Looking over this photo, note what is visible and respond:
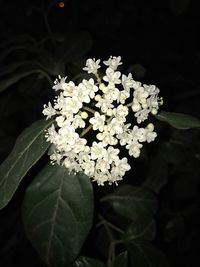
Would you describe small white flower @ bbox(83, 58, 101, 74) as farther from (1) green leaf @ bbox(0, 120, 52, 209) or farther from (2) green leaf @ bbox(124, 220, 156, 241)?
(2) green leaf @ bbox(124, 220, 156, 241)

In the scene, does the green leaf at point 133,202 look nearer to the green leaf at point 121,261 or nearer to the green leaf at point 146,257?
the green leaf at point 146,257

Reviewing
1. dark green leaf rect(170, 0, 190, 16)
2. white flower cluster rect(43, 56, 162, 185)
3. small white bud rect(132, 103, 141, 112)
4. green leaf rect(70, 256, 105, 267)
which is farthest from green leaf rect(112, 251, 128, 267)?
dark green leaf rect(170, 0, 190, 16)

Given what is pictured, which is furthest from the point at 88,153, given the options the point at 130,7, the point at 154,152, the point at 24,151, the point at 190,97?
the point at 130,7

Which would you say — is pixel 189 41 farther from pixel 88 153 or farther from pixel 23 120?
pixel 88 153

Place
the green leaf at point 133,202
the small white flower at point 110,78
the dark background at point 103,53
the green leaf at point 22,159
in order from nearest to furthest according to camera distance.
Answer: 1. the green leaf at point 22,159
2. the small white flower at point 110,78
3. the green leaf at point 133,202
4. the dark background at point 103,53

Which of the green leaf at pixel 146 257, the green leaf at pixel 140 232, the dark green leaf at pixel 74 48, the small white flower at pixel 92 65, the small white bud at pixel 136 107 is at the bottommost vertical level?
the green leaf at pixel 146 257

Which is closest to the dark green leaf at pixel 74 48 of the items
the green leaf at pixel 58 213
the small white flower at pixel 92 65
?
the small white flower at pixel 92 65

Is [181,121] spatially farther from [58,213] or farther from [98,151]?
[58,213]
